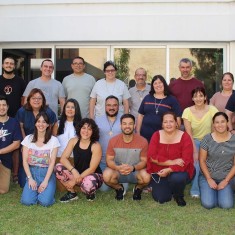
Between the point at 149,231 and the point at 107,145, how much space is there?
2.28 metres

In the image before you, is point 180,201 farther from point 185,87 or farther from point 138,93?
point 138,93

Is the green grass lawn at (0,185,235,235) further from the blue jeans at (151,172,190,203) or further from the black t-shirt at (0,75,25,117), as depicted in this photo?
the black t-shirt at (0,75,25,117)

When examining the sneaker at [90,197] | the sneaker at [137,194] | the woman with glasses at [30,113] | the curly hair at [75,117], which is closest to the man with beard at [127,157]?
the sneaker at [137,194]

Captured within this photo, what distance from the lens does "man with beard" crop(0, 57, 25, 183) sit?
289 inches

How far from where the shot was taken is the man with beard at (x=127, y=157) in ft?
20.0

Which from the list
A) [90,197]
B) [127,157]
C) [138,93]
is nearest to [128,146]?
[127,157]

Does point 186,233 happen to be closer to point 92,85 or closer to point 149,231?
point 149,231

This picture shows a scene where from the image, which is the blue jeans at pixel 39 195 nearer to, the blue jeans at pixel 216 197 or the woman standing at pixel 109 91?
the woman standing at pixel 109 91

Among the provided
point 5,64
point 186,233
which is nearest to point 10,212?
point 186,233

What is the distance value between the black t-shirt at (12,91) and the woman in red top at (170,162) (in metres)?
2.81

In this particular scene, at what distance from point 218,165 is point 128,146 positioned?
51.7 inches

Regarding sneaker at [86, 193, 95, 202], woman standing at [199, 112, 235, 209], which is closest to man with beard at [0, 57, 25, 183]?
sneaker at [86, 193, 95, 202]
